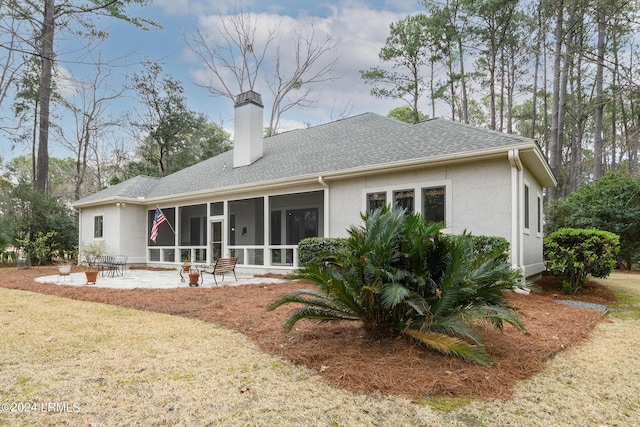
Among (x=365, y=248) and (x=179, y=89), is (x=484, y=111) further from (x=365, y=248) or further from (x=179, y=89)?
(x=365, y=248)

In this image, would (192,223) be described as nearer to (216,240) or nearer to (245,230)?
(245,230)

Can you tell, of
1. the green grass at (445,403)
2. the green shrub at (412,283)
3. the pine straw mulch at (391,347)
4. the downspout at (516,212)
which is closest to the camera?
the green grass at (445,403)

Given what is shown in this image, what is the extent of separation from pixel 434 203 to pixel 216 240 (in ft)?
29.3

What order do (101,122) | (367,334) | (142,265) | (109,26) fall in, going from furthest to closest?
(101,122)
(142,265)
(109,26)
(367,334)

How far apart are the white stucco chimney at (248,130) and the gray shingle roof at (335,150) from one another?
0.46 meters

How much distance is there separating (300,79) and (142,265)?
16821 mm

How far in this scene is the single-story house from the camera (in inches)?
340

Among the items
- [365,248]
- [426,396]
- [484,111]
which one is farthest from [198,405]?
[484,111]

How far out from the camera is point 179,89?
29344 millimetres

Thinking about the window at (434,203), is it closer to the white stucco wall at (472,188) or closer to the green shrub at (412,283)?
the white stucco wall at (472,188)

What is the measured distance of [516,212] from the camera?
8.20 meters

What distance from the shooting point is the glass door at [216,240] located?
14.5 meters

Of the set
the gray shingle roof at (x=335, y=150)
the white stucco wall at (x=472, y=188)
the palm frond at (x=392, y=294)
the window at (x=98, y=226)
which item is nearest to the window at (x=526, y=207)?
the white stucco wall at (x=472, y=188)

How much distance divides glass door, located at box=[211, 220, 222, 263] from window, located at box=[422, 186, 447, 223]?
8327 millimetres
